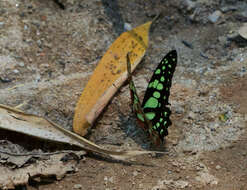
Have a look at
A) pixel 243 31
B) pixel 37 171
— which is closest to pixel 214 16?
pixel 243 31

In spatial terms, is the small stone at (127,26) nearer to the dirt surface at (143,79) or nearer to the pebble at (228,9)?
the dirt surface at (143,79)

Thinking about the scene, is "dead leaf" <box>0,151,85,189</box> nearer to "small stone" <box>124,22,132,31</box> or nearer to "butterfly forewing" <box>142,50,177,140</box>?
"butterfly forewing" <box>142,50,177,140</box>

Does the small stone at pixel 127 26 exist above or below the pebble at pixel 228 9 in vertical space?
below

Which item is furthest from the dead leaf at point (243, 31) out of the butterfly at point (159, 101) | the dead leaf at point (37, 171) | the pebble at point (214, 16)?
the dead leaf at point (37, 171)

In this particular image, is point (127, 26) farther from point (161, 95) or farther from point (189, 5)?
point (161, 95)

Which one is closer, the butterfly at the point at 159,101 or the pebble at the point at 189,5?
the butterfly at the point at 159,101

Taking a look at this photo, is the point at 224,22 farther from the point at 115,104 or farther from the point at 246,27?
the point at 115,104
